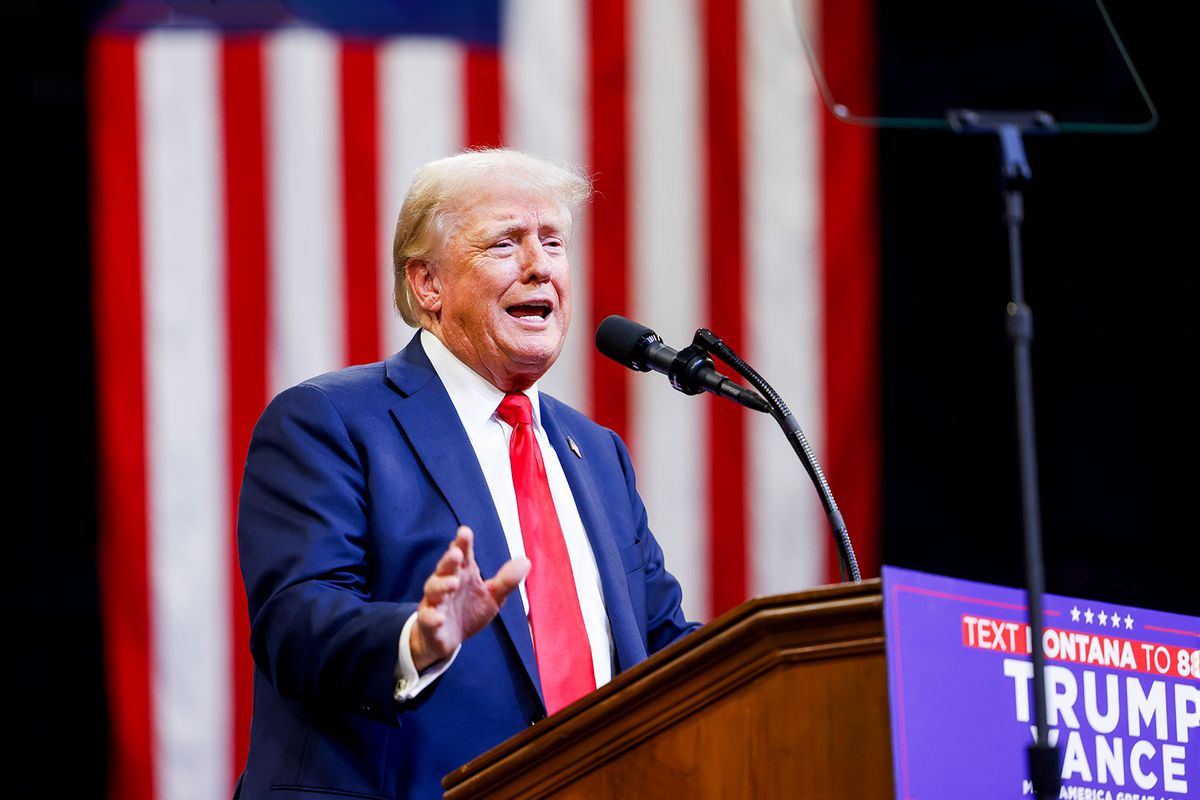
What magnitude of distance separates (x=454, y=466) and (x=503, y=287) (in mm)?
353

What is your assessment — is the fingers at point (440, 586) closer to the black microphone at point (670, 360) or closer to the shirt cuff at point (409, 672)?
the shirt cuff at point (409, 672)

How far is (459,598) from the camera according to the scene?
1.55m

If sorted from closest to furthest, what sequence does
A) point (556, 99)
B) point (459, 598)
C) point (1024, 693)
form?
point (1024, 693) < point (459, 598) < point (556, 99)

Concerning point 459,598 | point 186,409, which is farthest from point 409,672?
point 186,409

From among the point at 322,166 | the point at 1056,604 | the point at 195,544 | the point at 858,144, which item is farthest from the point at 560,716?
the point at 858,144

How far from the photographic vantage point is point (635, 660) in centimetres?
212

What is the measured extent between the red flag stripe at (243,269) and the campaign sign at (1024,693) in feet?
6.80

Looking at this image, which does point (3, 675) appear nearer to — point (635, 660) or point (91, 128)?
point (91, 128)

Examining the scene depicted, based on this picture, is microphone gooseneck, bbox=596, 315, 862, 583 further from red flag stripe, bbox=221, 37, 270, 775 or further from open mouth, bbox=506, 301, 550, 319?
red flag stripe, bbox=221, 37, 270, 775

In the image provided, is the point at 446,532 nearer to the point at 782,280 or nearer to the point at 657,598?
the point at 657,598

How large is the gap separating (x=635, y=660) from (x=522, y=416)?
1.36ft

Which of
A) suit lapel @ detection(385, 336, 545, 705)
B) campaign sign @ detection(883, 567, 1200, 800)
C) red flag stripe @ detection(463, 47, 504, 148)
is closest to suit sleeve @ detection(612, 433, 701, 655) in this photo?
suit lapel @ detection(385, 336, 545, 705)

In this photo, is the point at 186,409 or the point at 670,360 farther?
the point at 186,409

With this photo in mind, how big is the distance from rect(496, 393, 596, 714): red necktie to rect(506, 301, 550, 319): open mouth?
148 mm
